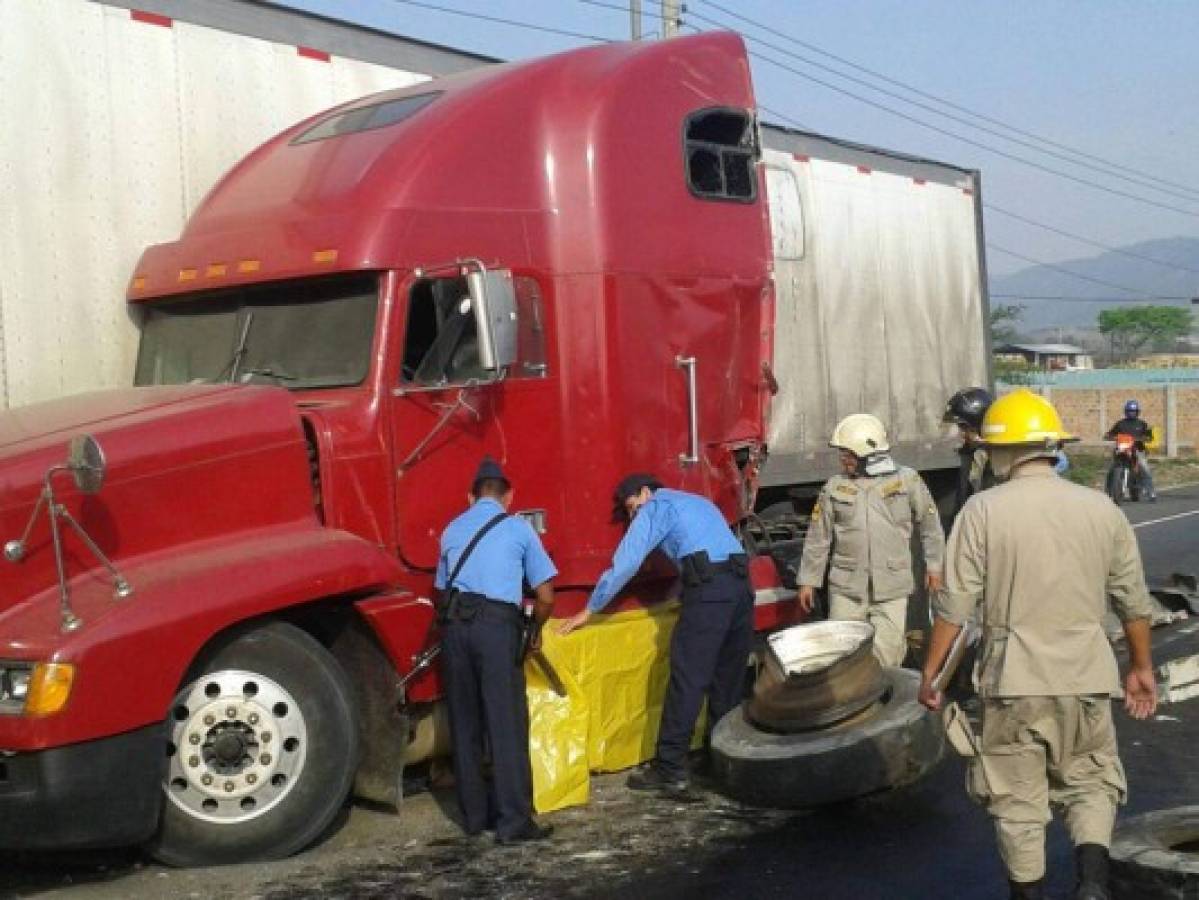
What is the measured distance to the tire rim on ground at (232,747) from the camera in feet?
19.4

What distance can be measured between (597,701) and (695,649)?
0.50 m

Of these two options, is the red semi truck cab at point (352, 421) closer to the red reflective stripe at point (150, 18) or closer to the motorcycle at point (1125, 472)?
the red reflective stripe at point (150, 18)

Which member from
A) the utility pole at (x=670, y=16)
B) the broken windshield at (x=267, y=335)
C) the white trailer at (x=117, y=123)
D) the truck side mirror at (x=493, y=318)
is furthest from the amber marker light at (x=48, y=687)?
the utility pole at (x=670, y=16)

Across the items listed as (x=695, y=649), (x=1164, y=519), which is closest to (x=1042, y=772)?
(x=695, y=649)

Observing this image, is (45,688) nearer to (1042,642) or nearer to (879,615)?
(1042,642)

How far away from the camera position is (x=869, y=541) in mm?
8172

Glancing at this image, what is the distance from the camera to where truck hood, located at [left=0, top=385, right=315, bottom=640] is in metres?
5.70

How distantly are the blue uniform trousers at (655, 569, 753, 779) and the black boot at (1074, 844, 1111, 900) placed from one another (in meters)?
2.48

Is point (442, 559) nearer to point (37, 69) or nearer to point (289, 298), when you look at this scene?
point (289, 298)

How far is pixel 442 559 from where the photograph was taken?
6.59 meters

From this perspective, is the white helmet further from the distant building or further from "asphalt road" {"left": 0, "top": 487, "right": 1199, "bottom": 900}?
the distant building

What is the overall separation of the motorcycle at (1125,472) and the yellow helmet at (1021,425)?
56.9 feet

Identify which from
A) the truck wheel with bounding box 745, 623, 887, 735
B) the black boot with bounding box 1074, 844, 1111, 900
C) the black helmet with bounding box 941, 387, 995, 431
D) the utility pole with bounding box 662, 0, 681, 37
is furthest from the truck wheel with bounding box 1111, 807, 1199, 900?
the utility pole with bounding box 662, 0, 681, 37

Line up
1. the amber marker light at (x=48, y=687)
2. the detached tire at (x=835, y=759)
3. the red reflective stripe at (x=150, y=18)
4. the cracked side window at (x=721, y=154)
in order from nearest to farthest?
the amber marker light at (x=48, y=687)
the detached tire at (x=835, y=759)
the red reflective stripe at (x=150, y=18)
the cracked side window at (x=721, y=154)
